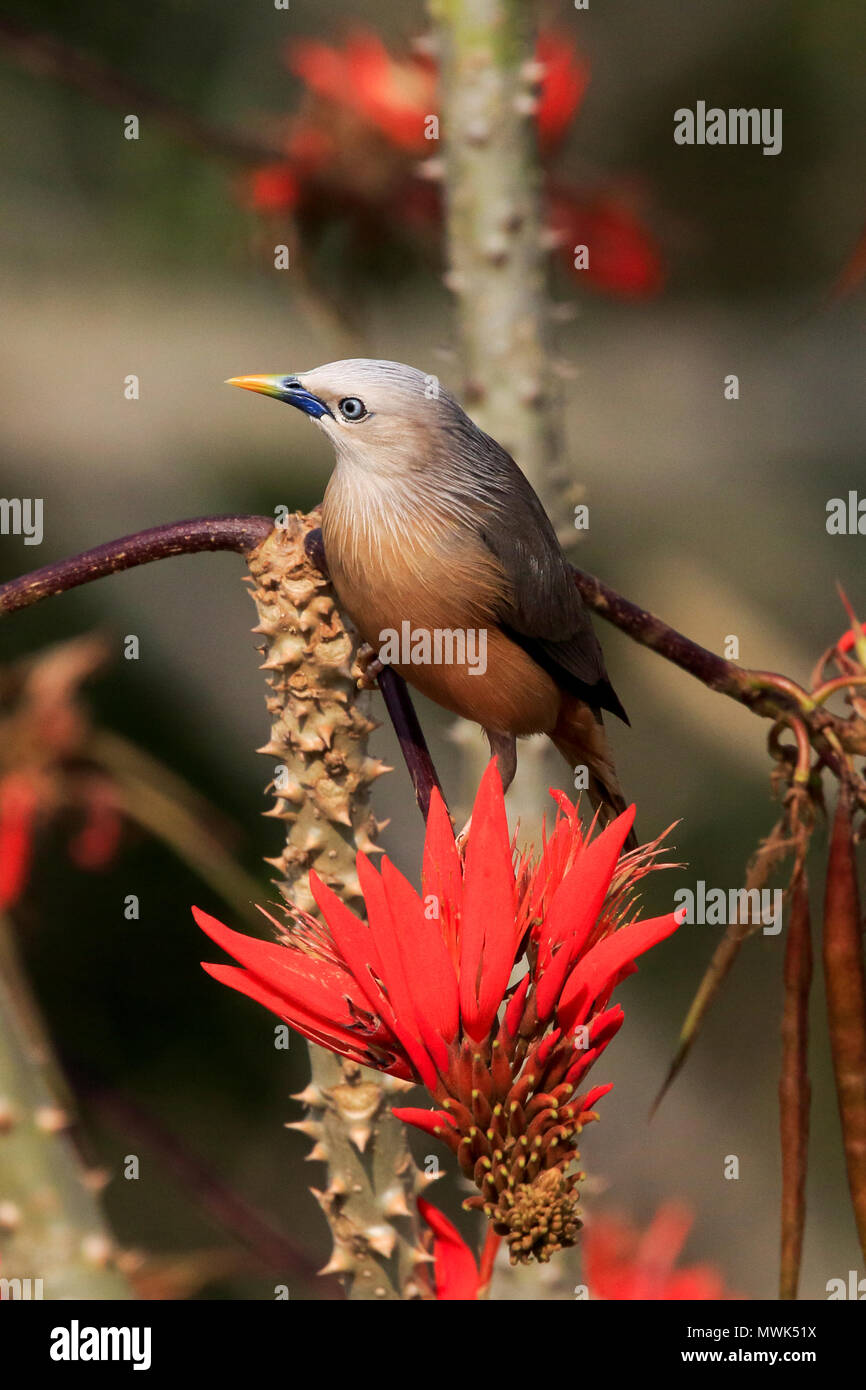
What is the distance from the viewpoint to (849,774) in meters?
0.67

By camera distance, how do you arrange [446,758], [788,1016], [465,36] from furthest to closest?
[446,758] < [465,36] < [788,1016]

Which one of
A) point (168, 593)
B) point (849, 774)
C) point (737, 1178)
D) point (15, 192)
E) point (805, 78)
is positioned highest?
point (805, 78)

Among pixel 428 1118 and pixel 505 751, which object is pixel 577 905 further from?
pixel 505 751

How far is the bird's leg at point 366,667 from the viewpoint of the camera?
0.65 m

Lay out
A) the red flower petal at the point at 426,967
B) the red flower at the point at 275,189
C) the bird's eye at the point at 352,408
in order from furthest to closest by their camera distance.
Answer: the red flower at the point at 275,189 < the bird's eye at the point at 352,408 < the red flower petal at the point at 426,967

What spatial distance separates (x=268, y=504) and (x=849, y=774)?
1.81m

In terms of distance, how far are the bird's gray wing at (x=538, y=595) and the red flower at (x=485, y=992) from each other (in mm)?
271

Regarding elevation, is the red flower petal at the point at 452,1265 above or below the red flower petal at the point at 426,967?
below

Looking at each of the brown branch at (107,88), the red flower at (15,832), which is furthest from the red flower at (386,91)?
the red flower at (15,832)

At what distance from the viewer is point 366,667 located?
0.67 metres

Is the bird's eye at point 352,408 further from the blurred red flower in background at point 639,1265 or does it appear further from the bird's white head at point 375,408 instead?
the blurred red flower in background at point 639,1265

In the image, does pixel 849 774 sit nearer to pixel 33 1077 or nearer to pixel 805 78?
pixel 33 1077

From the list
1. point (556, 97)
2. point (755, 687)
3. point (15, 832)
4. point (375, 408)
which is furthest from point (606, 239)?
point (755, 687)
